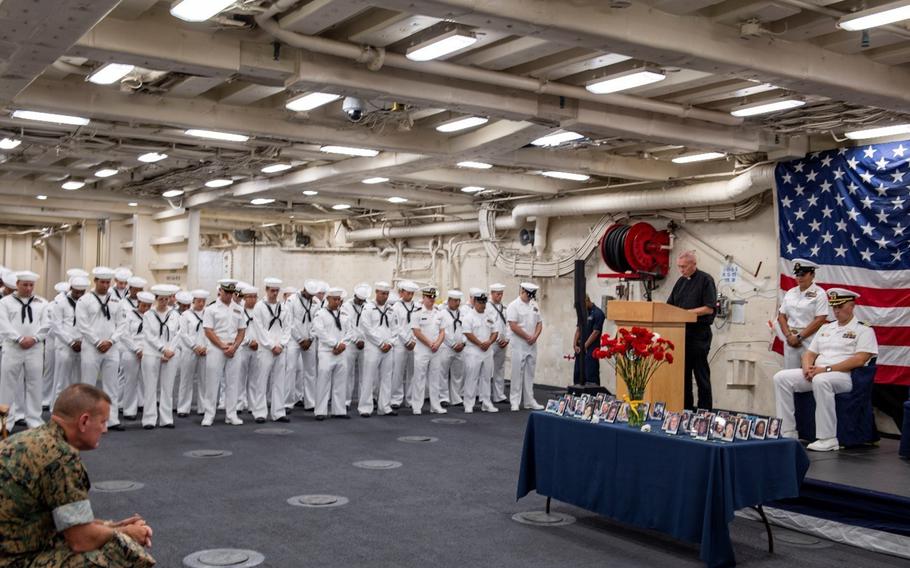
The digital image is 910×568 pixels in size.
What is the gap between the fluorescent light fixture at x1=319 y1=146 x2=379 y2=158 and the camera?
11.4 metres

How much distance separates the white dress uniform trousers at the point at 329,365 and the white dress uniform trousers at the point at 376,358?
39 centimetres

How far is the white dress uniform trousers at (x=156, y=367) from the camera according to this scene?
1041 cm

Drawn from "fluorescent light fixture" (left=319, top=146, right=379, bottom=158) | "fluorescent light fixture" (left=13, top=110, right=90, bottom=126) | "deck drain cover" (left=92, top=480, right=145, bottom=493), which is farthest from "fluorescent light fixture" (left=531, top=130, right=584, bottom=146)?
"deck drain cover" (left=92, top=480, right=145, bottom=493)

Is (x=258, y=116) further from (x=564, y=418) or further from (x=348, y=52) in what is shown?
(x=564, y=418)

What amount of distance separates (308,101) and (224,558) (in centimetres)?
519

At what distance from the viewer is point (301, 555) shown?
537cm

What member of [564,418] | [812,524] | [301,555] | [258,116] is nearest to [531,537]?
[564,418]

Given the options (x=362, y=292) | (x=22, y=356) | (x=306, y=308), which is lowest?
(x=22, y=356)

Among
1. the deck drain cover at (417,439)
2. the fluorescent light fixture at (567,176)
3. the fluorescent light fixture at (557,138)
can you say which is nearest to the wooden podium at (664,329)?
the deck drain cover at (417,439)

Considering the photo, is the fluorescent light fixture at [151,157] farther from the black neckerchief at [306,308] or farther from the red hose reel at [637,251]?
the red hose reel at [637,251]

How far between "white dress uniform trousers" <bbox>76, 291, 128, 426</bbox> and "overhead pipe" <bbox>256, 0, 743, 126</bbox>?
177 inches

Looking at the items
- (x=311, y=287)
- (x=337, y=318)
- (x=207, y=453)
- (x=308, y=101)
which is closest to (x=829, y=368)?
(x=308, y=101)

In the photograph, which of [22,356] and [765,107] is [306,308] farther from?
[765,107]

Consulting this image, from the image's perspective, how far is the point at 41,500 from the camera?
10.5 ft
